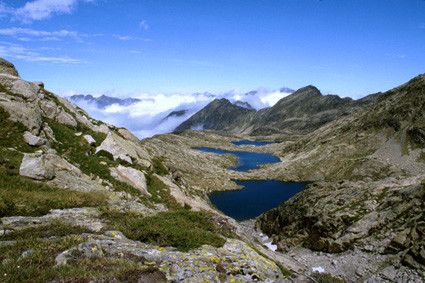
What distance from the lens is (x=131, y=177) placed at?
4456 centimetres

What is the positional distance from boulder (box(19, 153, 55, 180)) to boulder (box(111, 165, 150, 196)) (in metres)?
9.67

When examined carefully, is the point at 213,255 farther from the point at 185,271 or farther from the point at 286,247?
the point at 286,247

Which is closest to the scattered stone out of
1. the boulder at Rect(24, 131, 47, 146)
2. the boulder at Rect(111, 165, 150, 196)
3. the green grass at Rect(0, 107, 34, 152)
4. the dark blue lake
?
the green grass at Rect(0, 107, 34, 152)

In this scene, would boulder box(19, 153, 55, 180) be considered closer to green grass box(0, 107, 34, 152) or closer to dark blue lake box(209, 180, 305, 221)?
green grass box(0, 107, 34, 152)

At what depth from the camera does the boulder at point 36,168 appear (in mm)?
32825

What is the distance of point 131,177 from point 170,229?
2034cm

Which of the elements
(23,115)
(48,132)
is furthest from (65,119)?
(23,115)

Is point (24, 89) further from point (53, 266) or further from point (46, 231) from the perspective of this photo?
point (53, 266)

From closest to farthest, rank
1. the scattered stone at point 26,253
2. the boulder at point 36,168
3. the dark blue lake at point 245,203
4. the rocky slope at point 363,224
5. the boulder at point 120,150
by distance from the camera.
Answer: the scattered stone at point 26,253, the boulder at point 36,168, the boulder at point 120,150, the rocky slope at point 363,224, the dark blue lake at point 245,203

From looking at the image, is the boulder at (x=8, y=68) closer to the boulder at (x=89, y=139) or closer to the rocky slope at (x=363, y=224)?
the boulder at (x=89, y=139)

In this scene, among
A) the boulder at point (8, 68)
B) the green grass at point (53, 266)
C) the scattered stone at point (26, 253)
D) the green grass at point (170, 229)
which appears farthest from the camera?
the boulder at point (8, 68)

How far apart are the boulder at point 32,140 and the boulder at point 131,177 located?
8.51 meters

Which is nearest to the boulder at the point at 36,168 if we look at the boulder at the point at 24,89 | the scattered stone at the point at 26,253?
the scattered stone at the point at 26,253

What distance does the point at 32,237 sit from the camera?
69.3 feet
